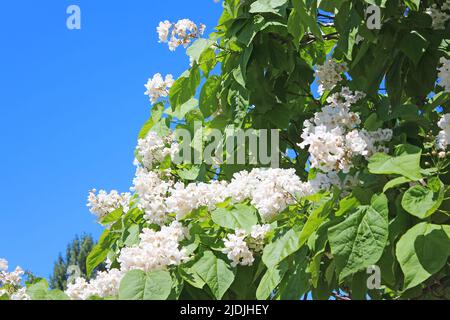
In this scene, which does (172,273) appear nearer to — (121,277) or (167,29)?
(121,277)

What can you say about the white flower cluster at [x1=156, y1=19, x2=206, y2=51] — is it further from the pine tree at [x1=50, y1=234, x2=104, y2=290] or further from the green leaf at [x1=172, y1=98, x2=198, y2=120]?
the pine tree at [x1=50, y1=234, x2=104, y2=290]

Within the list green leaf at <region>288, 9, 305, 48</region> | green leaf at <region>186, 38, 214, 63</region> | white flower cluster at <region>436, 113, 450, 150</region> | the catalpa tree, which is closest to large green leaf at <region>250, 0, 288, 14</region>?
the catalpa tree

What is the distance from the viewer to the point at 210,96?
12.7ft

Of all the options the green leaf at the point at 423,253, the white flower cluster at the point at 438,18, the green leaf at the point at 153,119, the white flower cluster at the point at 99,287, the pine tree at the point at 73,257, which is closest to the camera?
the green leaf at the point at 423,253

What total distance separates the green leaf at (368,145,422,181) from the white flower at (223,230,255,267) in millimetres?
630

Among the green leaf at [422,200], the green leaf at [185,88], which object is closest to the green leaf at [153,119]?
the green leaf at [185,88]

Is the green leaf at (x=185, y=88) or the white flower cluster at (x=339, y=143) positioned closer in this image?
the white flower cluster at (x=339, y=143)

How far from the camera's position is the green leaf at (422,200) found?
7.21 ft

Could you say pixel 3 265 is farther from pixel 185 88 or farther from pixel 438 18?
pixel 438 18

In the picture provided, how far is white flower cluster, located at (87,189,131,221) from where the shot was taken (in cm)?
394

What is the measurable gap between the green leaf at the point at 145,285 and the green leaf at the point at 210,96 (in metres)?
1.55

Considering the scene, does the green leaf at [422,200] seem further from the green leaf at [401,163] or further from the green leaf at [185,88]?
the green leaf at [185,88]

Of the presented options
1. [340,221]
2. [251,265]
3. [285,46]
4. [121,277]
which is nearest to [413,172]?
[340,221]
